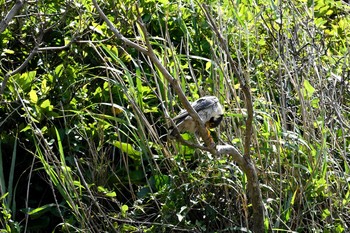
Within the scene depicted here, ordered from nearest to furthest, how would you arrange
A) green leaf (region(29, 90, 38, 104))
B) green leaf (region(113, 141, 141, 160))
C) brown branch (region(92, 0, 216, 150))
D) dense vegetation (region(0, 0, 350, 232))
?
brown branch (region(92, 0, 216, 150)), dense vegetation (region(0, 0, 350, 232)), green leaf (region(113, 141, 141, 160)), green leaf (region(29, 90, 38, 104))

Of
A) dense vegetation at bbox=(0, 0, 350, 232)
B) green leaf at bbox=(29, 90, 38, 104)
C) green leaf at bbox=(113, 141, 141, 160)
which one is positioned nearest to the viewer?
dense vegetation at bbox=(0, 0, 350, 232)

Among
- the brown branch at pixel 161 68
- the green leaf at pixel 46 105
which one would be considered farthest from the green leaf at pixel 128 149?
the brown branch at pixel 161 68

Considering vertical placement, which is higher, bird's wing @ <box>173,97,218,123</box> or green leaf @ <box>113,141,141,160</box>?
bird's wing @ <box>173,97,218,123</box>

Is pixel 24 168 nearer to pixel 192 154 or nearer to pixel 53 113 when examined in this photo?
pixel 53 113

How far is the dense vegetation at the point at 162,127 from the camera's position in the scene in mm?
4125

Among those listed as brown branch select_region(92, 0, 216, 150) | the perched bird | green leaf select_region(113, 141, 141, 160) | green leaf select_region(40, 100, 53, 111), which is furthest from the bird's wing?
green leaf select_region(40, 100, 53, 111)

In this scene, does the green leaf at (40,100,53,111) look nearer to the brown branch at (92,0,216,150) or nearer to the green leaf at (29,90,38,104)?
the green leaf at (29,90,38,104)

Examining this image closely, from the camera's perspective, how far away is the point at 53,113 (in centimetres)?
463

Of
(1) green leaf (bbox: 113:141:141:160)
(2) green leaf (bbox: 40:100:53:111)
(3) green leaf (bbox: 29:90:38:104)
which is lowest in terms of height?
(1) green leaf (bbox: 113:141:141:160)

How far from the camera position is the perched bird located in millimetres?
4168

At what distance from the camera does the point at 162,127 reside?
189 inches

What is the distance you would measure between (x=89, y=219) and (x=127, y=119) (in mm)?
551

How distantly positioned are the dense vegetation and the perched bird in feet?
0.28

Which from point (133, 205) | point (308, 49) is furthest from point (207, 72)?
point (133, 205)
